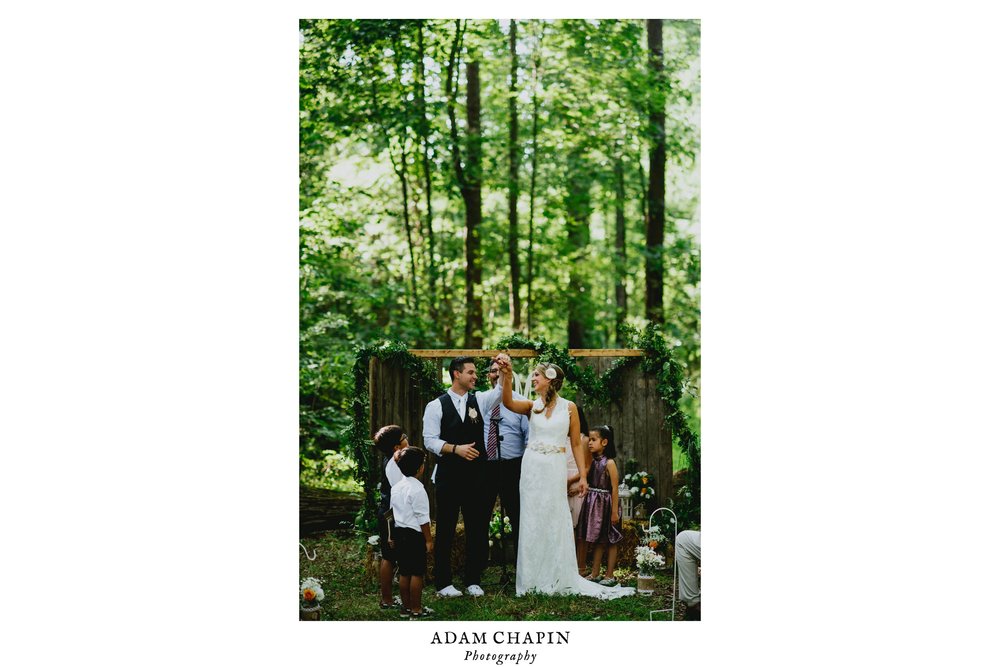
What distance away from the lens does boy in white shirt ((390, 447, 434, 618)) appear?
648 centimetres

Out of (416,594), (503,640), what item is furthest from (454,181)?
(503,640)

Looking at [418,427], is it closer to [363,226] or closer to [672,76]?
[363,226]

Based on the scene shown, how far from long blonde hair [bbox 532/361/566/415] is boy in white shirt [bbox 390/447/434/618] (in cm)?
104

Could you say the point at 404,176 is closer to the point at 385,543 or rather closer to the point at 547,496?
the point at 547,496

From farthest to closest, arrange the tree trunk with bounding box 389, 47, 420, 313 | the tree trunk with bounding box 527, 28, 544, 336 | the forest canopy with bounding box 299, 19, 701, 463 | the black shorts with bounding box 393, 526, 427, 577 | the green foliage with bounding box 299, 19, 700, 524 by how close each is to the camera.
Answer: the tree trunk with bounding box 527, 28, 544, 336 → the tree trunk with bounding box 389, 47, 420, 313 → the forest canopy with bounding box 299, 19, 701, 463 → the green foliage with bounding box 299, 19, 700, 524 → the black shorts with bounding box 393, 526, 427, 577

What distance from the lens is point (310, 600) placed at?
6586 millimetres

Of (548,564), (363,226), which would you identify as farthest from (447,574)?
(363,226)

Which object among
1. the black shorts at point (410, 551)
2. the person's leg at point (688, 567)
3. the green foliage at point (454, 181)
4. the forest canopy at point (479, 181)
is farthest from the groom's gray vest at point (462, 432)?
the forest canopy at point (479, 181)

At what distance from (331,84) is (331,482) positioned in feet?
15.6

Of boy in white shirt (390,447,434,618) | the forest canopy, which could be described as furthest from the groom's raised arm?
the forest canopy

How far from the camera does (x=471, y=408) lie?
6965 millimetres

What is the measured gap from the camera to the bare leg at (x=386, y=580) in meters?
6.59

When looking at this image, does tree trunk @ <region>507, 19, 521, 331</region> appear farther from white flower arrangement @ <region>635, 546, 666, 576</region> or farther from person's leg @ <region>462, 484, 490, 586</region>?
white flower arrangement @ <region>635, 546, 666, 576</region>

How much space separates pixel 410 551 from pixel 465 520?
623mm
